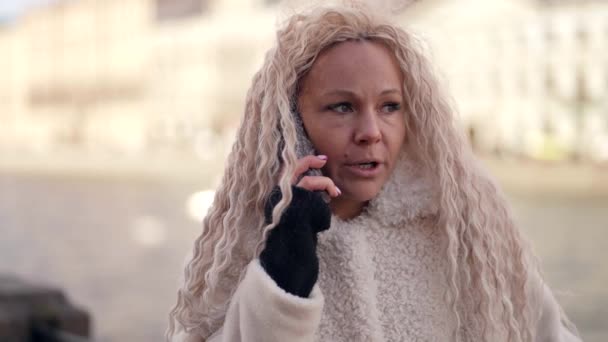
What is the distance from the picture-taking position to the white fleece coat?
154 centimetres

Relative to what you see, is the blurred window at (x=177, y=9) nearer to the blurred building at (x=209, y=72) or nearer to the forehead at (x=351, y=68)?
the blurred building at (x=209, y=72)

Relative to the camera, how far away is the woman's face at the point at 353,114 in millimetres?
1527

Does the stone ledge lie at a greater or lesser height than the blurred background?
greater

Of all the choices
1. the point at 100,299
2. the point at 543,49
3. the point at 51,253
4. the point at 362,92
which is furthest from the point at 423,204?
the point at 543,49

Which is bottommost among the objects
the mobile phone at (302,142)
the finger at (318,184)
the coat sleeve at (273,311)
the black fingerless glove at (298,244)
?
the coat sleeve at (273,311)

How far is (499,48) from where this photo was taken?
4034cm

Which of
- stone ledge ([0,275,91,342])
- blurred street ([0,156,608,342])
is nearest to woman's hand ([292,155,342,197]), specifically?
blurred street ([0,156,608,342])

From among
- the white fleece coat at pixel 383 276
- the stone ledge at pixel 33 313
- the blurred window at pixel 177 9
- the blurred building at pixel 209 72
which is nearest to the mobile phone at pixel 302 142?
the white fleece coat at pixel 383 276

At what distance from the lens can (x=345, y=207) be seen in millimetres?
1601

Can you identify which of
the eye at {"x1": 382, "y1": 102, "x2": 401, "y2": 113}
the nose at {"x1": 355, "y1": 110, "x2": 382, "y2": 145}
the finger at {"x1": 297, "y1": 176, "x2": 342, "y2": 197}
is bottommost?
the finger at {"x1": 297, "y1": 176, "x2": 342, "y2": 197}

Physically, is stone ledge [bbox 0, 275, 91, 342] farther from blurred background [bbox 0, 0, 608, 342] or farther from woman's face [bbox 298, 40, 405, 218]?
woman's face [bbox 298, 40, 405, 218]

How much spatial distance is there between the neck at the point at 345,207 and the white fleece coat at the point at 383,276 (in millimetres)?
Answer: 12

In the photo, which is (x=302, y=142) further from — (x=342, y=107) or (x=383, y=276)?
(x=383, y=276)

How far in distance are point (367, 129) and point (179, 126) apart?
181 feet
